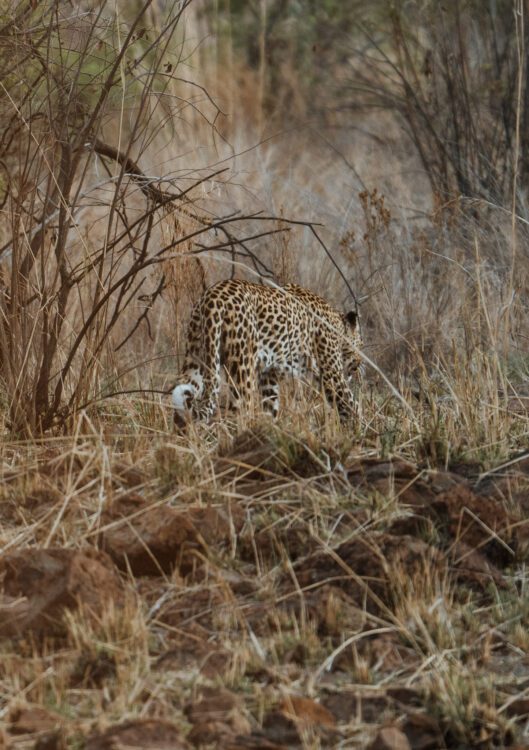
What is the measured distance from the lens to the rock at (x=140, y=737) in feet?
8.63

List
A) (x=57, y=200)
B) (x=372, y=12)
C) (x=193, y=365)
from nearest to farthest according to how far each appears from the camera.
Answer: (x=57, y=200) < (x=193, y=365) < (x=372, y=12)

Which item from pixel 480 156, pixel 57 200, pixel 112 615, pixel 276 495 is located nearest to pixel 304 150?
pixel 480 156

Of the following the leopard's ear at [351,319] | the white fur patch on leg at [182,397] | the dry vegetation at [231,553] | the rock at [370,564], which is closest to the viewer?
the dry vegetation at [231,553]

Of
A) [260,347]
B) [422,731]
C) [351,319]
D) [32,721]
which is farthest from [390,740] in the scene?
[351,319]

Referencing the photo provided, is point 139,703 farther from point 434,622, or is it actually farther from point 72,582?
point 434,622

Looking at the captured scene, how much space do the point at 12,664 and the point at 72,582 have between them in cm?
30

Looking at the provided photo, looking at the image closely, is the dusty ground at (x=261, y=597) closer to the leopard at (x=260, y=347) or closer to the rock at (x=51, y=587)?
the rock at (x=51, y=587)

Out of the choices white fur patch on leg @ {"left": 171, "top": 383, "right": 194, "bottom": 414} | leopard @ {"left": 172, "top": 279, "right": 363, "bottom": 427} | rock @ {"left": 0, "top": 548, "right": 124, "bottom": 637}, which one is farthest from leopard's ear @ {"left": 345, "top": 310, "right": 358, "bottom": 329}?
rock @ {"left": 0, "top": 548, "right": 124, "bottom": 637}

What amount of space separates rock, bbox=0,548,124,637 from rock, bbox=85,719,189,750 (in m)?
0.50

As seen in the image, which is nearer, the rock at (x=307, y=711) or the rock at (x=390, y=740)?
the rock at (x=390, y=740)

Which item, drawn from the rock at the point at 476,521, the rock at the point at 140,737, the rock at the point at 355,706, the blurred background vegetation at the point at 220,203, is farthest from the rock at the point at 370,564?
the blurred background vegetation at the point at 220,203

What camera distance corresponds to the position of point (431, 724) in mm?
2789

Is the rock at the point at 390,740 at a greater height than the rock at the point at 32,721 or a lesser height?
lesser

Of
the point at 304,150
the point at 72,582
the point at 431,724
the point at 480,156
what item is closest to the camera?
the point at 431,724
